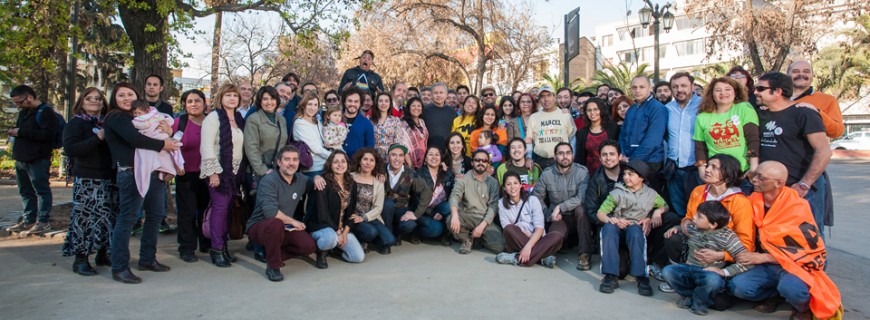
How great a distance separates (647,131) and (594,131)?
2.74ft

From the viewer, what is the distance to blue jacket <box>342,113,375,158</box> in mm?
6773

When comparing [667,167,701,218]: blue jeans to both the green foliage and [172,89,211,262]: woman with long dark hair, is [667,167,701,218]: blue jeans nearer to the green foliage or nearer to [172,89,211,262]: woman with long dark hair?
[172,89,211,262]: woman with long dark hair

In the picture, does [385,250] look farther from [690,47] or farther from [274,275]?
[690,47]

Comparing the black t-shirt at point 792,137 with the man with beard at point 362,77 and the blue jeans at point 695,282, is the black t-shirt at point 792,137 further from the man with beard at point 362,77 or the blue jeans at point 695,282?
the man with beard at point 362,77

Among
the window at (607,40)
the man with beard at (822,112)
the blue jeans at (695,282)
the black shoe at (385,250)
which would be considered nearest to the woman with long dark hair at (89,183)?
the black shoe at (385,250)

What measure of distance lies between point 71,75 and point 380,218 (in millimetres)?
12200

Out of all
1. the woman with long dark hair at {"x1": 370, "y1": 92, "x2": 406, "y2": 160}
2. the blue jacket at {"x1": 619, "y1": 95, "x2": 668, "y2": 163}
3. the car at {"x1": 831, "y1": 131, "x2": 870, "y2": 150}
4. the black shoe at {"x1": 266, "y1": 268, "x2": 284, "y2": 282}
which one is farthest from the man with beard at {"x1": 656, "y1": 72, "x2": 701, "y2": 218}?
the car at {"x1": 831, "y1": 131, "x2": 870, "y2": 150}

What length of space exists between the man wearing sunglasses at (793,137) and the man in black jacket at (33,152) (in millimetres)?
8144

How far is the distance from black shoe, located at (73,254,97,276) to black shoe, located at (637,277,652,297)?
5.06 m

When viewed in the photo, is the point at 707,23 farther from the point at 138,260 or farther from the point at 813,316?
the point at 138,260

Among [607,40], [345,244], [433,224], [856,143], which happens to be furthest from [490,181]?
[607,40]

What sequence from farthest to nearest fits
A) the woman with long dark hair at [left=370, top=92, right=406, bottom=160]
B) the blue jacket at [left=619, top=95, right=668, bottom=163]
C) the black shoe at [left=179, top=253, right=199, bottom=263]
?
the woman with long dark hair at [left=370, top=92, right=406, bottom=160] < the blue jacket at [left=619, top=95, right=668, bottom=163] < the black shoe at [left=179, top=253, right=199, bottom=263]

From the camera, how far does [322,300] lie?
14.7 feet

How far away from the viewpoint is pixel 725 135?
517cm
